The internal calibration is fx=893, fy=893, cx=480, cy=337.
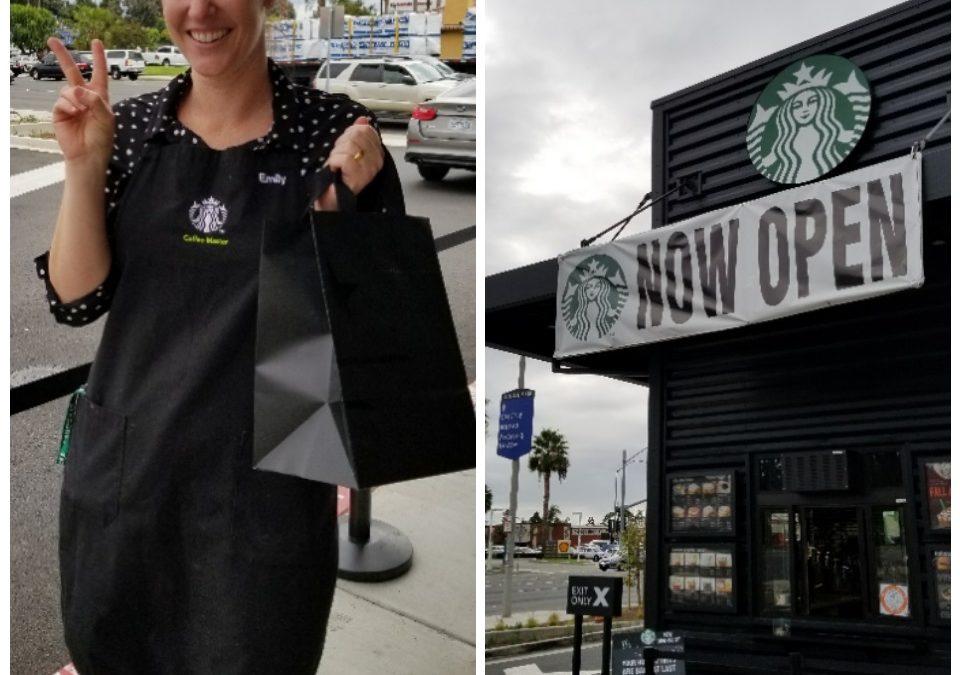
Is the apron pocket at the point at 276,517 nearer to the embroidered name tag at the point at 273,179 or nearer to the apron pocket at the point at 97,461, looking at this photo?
the apron pocket at the point at 97,461

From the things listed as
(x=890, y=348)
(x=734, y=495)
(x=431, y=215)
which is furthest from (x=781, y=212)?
(x=431, y=215)

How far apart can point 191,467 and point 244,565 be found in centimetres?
21

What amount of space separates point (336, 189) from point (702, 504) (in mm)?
5251

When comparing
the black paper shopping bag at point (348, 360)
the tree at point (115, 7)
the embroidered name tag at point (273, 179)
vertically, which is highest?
the tree at point (115, 7)

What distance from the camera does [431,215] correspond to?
8.31 ft

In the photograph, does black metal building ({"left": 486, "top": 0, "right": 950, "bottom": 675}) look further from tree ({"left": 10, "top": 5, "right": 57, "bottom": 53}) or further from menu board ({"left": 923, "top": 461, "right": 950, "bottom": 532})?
tree ({"left": 10, "top": 5, "right": 57, "bottom": 53})

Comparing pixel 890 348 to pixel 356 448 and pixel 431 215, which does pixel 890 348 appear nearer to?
pixel 431 215

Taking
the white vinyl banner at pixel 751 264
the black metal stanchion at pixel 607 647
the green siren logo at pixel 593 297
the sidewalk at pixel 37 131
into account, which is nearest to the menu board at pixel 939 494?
the white vinyl banner at pixel 751 264

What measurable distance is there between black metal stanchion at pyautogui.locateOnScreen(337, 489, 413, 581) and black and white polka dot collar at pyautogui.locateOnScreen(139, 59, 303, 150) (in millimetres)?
1774

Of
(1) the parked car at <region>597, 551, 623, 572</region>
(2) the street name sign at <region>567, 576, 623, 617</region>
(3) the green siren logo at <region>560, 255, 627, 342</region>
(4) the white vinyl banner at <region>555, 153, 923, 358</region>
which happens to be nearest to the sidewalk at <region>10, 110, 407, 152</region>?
(4) the white vinyl banner at <region>555, 153, 923, 358</region>

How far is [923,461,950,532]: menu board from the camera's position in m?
4.95

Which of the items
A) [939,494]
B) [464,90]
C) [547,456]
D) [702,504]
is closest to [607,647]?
[702,504]

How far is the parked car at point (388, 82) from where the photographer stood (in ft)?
7.27

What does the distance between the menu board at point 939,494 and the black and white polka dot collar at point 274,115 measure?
4578 mm
